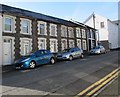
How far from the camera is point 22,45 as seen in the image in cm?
2455

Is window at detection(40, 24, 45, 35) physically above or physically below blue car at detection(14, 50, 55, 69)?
above

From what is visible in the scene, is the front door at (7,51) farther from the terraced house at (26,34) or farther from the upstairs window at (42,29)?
the upstairs window at (42,29)

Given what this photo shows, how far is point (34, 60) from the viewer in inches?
756

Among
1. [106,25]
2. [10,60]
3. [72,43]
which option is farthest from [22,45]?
[106,25]

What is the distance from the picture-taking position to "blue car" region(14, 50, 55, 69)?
59.8ft

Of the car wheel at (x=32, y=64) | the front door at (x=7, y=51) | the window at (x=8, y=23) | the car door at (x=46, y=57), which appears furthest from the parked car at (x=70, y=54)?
the car wheel at (x=32, y=64)

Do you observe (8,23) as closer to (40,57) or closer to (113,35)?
(40,57)

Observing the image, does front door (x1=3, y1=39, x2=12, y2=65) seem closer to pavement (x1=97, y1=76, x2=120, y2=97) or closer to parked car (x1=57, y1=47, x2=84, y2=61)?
parked car (x1=57, y1=47, x2=84, y2=61)

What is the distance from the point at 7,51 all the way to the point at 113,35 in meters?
42.8

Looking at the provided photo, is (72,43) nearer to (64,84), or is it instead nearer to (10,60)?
(10,60)

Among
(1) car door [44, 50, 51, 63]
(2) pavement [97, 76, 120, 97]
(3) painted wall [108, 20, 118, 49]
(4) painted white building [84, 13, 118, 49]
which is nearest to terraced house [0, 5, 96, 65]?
(1) car door [44, 50, 51, 63]

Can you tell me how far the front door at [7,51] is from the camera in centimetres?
2223

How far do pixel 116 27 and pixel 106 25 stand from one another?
989 centimetres

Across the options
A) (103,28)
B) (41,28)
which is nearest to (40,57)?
(41,28)
